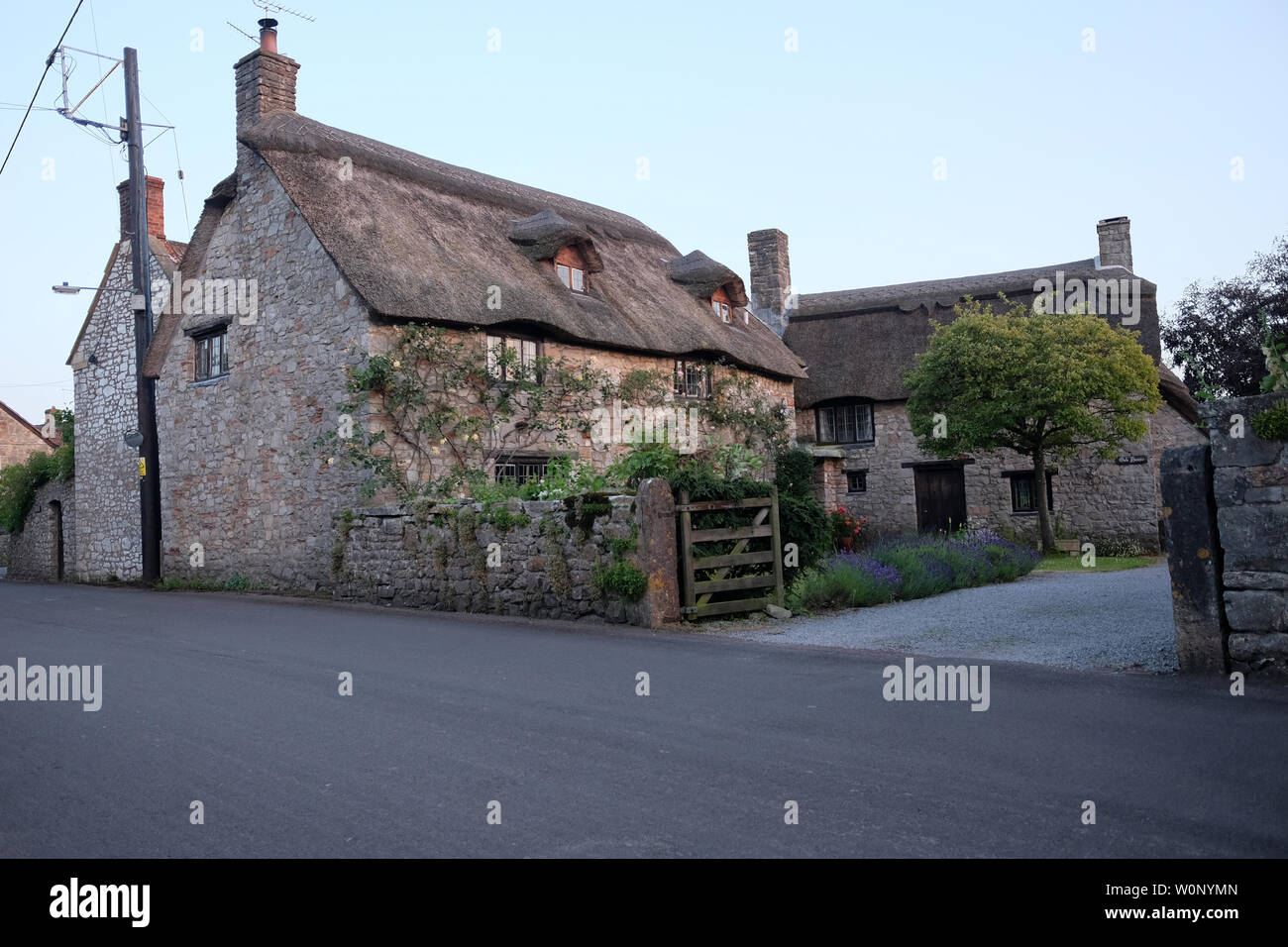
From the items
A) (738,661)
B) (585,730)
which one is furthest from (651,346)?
(585,730)

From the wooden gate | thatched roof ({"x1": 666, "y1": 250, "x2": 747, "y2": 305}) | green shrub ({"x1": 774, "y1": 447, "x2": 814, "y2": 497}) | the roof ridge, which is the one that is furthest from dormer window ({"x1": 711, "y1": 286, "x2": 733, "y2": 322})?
the wooden gate

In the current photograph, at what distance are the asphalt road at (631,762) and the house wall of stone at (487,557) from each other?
2.77 metres

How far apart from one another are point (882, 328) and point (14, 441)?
102 feet

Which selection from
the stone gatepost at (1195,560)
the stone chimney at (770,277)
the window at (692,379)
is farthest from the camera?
the stone chimney at (770,277)

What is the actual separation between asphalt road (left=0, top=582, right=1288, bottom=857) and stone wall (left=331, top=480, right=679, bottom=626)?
242cm

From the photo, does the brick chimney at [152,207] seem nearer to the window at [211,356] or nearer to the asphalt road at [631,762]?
the window at [211,356]

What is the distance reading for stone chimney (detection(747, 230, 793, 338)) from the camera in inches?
1104

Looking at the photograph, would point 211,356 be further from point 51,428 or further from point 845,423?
point 51,428

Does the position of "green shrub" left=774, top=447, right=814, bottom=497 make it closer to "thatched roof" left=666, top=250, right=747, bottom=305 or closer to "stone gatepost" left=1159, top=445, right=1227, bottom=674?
"thatched roof" left=666, top=250, right=747, bottom=305

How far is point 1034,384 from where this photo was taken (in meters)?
19.2

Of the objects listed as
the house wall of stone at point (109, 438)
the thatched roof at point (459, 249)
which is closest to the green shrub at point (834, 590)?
the thatched roof at point (459, 249)

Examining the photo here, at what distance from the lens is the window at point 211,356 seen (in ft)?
57.2
